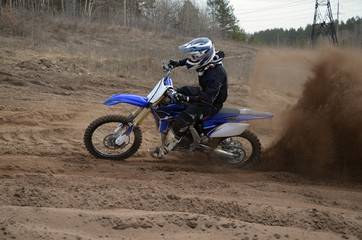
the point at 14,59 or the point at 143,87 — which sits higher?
the point at 14,59

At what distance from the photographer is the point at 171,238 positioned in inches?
129

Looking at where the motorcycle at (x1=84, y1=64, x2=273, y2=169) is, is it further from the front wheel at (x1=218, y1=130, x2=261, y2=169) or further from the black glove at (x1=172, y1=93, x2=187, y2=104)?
the black glove at (x1=172, y1=93, x2=187, y2=104)

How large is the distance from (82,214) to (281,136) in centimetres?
393

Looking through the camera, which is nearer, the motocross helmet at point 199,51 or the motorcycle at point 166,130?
the motocross helmet at point 199,51

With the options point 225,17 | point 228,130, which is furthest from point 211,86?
point 225,17

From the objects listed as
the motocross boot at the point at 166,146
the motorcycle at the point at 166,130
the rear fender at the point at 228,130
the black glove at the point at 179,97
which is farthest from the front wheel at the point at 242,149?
the black glove at the point at 179,97

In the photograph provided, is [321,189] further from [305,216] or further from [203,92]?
[203,92]

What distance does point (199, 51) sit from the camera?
5086 millimetres

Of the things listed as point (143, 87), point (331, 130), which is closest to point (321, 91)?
point (331, 130)

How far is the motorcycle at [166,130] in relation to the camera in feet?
17.9

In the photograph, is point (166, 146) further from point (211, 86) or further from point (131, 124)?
point (211, 86)

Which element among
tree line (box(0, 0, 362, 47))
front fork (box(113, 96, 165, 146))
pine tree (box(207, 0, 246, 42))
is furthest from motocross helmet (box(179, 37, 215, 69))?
pine tree (box(207, 0, 246, 42))

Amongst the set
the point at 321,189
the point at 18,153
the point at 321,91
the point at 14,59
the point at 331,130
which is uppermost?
the point at 14,59

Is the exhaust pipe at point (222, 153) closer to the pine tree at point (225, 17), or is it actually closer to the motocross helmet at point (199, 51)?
the motocross helmet at point (199, 51)
